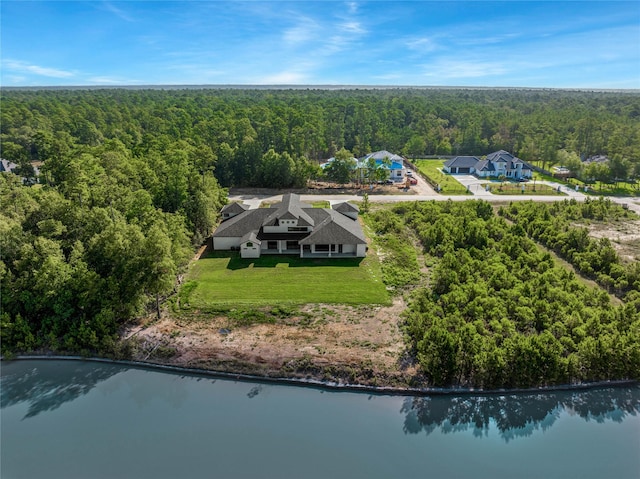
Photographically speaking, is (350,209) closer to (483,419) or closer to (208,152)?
(208,152)

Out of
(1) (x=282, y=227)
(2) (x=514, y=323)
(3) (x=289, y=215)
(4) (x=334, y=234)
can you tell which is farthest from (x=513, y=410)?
(1) (x=282, y=227)

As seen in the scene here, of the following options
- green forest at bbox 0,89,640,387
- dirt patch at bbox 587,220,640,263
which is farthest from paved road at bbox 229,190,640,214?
dirt patch at bbox 587,220,640,263

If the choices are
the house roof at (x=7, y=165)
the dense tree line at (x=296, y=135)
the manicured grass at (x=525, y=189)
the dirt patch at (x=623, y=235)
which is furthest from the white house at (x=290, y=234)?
the house roof at (x=7, y=165)

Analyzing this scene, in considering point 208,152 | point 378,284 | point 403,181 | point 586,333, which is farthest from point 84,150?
point 586,333

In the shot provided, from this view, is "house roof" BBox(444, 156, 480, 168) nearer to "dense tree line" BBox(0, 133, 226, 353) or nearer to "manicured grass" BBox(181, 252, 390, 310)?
"manicured grass" BBox(181, 252, 390, 310)

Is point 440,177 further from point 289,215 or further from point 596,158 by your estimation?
point 289,215
